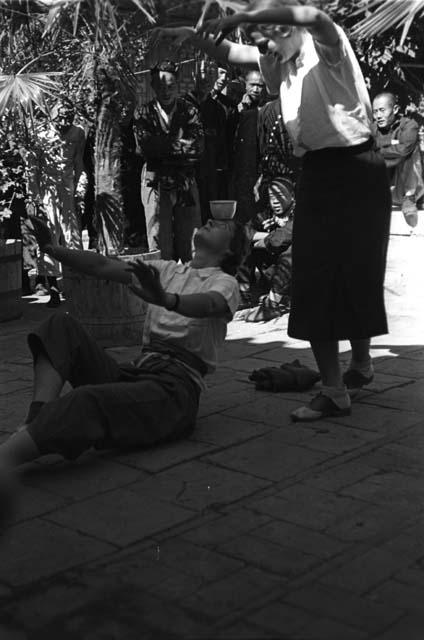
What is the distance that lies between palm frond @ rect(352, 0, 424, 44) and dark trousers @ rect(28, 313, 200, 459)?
1.56 metres

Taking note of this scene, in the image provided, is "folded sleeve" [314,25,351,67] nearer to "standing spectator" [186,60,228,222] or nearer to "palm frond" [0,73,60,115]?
"palm frond" [0,73,60,115]

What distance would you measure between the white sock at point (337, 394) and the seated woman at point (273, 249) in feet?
8.36

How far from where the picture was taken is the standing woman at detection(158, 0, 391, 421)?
4328 millimetres

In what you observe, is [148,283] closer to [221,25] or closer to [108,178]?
[221,25]

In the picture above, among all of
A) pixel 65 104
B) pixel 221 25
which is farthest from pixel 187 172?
pixel 221 25

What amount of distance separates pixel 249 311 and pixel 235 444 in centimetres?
305

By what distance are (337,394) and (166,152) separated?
3272 mm

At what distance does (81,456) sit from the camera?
424cm

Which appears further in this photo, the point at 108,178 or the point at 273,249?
the point at 273,249

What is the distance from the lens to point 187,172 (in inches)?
300

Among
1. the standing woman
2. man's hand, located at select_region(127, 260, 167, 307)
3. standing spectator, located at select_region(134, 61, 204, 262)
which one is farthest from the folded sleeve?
standing spectator, located at select_region(134, 61, 204, 262)

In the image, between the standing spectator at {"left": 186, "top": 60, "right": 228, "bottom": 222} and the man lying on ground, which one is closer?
the man lying on ground

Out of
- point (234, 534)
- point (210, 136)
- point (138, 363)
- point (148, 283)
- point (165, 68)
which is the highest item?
point (165, 68)

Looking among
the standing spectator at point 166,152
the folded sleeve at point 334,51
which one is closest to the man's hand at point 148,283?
the folded sleeve at point 334,51
